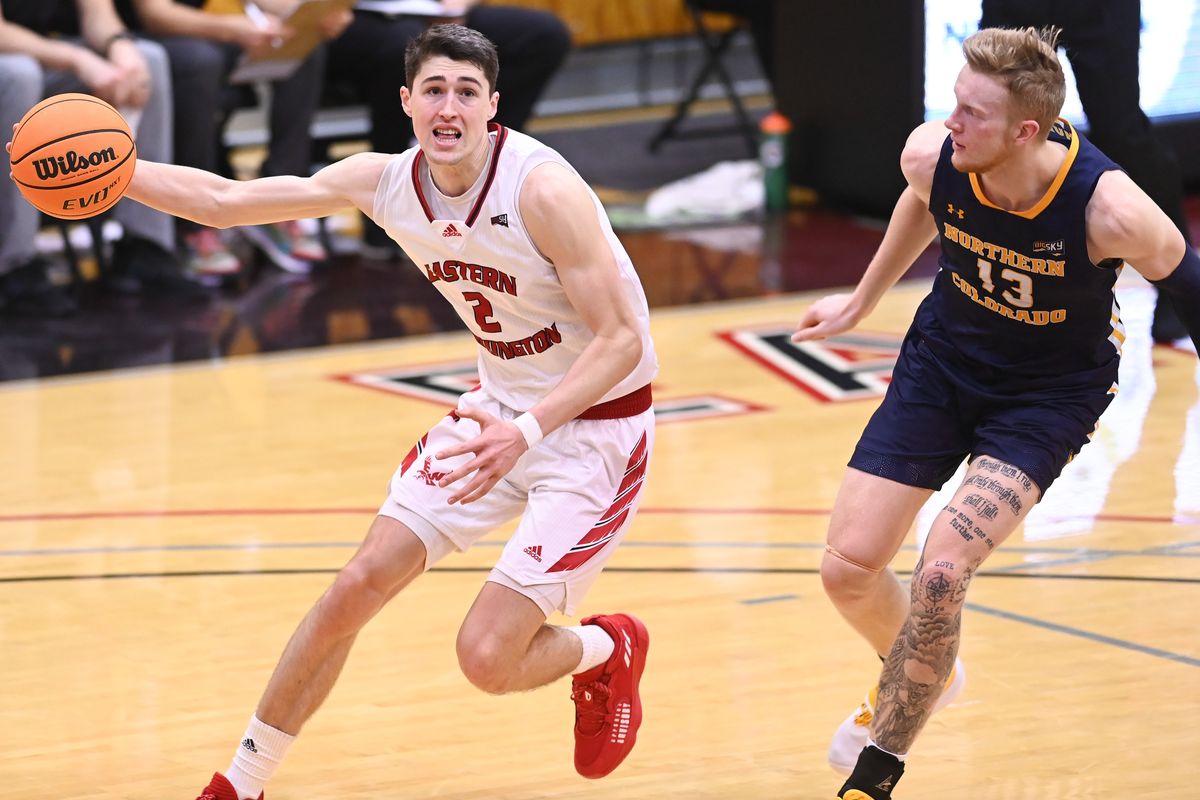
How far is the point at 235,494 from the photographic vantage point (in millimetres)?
6527

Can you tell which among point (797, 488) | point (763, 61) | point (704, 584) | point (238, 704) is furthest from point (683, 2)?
point (238, 704)

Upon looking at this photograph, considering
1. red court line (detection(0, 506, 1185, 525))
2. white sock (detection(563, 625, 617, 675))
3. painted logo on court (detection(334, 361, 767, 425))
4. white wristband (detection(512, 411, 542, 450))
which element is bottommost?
painted logo on court (detection(334, 361, 767, 425))

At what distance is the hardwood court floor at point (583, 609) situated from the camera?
14.3 feet

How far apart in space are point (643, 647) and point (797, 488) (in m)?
2.11

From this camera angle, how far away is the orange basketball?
4164mm

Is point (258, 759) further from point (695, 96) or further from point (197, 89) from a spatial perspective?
point (695, 96)

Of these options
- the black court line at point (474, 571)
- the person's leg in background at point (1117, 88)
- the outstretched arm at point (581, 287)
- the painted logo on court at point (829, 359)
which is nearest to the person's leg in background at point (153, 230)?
the painted logo on court at point (829, 359)

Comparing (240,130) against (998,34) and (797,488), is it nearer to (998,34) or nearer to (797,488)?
(797,488)

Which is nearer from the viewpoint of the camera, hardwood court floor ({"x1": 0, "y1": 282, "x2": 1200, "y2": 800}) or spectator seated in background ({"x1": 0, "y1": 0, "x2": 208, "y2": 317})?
hardwood court floor ({"x1": 0, "y1": 282, "x2": 1200, "y2": 800})

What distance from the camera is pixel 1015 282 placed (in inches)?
160

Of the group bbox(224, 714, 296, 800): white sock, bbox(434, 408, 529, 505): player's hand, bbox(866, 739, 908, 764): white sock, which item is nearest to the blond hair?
bbox(434, 408, 529, 505): player's hand

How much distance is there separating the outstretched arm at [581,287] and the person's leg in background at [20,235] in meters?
5.44

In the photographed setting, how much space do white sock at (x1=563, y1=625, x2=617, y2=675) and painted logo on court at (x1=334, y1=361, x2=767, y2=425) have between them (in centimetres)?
300

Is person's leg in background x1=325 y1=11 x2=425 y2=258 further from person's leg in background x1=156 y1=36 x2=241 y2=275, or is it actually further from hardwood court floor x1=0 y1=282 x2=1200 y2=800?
hardwood court floor x1=0 y1=282 x2=1200 y2=800
